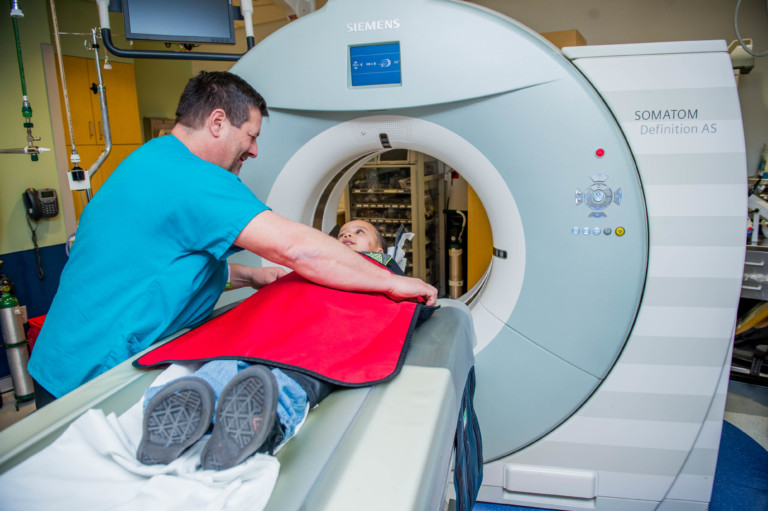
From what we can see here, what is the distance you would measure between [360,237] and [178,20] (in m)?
0.95

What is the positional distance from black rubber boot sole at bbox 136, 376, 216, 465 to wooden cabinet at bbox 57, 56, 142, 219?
338 centimetres

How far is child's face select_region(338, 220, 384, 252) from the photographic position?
1.85 metres

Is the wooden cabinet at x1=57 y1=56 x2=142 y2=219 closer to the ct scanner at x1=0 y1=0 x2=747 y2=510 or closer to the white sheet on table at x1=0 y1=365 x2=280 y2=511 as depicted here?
the ct scanner at x1=0 y1=0 x2=747 y2=510

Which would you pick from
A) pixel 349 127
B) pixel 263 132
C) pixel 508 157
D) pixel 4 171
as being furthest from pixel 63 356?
pixel 4 171

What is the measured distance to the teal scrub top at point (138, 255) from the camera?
107cm

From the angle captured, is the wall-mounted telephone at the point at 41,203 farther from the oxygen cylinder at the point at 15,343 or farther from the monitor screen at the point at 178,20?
the monitor screen at the point at 178,20

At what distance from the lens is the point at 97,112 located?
391 cm

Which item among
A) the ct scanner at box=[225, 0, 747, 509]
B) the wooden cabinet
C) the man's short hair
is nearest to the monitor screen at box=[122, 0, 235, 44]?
the ct scanner at box=[225, 0, 747, 509]

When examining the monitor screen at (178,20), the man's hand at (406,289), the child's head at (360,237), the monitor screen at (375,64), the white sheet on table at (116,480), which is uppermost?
the monitor screen at (178,20)

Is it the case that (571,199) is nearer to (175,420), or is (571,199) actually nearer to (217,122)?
(217,122)

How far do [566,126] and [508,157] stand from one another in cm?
17

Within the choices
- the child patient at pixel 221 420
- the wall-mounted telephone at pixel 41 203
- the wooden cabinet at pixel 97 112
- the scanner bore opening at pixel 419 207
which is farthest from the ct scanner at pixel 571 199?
the wooden cabinet at pixel 97 112

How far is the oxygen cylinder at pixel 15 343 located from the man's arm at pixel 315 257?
2.17 m

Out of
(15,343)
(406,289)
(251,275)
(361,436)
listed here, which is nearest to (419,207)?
(251,275)
